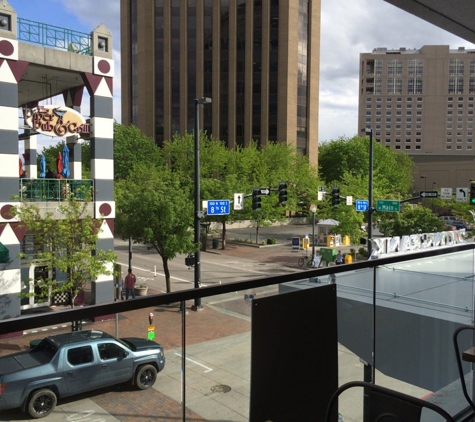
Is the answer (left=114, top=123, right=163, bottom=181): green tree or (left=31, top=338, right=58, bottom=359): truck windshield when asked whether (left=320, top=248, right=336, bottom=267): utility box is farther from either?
(left=31, top=338, right=58, bottom=359): truck windshield

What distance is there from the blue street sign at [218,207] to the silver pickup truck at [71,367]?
26.4 meters

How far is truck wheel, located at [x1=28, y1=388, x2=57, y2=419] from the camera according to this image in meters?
1.96

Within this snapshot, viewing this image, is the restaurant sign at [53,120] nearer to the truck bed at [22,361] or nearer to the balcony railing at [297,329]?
the balcony railing at [297,329]

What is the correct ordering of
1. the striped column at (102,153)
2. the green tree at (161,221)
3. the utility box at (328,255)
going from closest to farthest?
the striped column at (102,153)
the green tree at (161,221)
the utility box at (328,255)

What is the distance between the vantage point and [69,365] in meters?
2.20

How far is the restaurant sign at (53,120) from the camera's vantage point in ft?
61.0

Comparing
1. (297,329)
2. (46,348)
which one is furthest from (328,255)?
(46,348)

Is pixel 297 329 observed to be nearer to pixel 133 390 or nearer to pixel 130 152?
pixel 133 390

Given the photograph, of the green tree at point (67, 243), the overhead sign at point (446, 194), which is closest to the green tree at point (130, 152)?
the overhead sign at point (446, 194)

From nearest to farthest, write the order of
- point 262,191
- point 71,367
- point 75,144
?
1. point 71,367
2. point 75,144
3. point 262,191

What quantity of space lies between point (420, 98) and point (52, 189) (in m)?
170

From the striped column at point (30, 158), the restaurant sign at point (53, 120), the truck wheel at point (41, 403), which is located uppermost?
the restaurant sign at point (53, 120)

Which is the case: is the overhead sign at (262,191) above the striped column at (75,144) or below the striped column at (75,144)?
below

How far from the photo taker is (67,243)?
18953 mm
